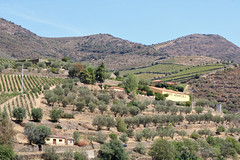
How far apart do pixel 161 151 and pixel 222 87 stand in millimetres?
78477

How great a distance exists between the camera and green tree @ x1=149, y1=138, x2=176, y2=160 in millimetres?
46062

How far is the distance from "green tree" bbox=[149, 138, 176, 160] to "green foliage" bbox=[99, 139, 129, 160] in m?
5.56

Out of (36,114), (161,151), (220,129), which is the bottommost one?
(220,129)

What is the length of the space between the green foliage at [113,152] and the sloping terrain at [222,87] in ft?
225

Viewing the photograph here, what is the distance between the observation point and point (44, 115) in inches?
2036

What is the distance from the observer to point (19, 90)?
63406 mm

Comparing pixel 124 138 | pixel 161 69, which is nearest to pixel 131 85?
pixel 124 138

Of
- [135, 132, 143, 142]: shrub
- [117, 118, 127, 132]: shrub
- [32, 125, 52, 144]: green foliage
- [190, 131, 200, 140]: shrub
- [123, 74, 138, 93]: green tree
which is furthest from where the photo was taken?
[123, 74, 138, 93]: green tree

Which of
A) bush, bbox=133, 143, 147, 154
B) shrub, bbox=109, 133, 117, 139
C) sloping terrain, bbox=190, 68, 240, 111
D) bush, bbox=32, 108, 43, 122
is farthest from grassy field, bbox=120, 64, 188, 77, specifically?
bush, bbox=32, 108, 43, 122

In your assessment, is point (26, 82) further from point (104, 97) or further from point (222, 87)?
point (222, 87)

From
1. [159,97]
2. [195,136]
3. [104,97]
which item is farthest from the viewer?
[159,97]

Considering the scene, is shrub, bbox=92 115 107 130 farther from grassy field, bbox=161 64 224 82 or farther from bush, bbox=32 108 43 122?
grassy field, bbox=161 64 224 82

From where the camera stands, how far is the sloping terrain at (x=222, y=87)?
108125 mm

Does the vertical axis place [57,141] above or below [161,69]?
below
